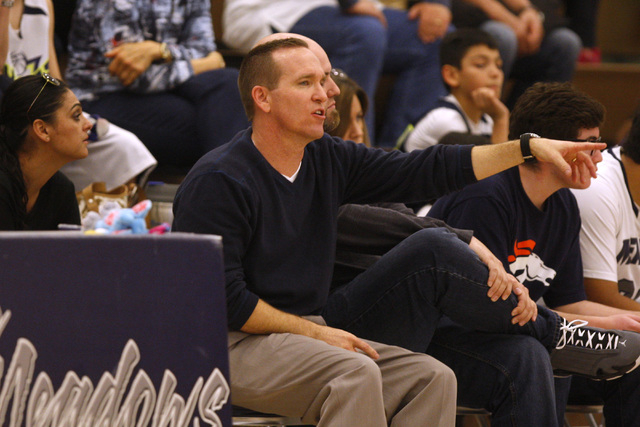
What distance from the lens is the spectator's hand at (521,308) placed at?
74.5 inches

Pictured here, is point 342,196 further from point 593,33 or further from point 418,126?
point 593,33

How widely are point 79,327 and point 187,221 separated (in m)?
0.41

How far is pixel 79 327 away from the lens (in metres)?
1.35

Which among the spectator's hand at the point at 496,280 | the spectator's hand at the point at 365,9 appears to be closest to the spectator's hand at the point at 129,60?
the spectator's hand at the point at 365,9

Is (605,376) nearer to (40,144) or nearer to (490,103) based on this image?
(490,103)

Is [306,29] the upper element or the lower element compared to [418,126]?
upper

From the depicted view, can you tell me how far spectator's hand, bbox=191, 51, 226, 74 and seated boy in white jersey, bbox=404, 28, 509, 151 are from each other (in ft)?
2.71

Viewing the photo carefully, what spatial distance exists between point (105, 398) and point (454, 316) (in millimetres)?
844

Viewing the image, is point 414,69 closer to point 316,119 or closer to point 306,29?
point 306,29

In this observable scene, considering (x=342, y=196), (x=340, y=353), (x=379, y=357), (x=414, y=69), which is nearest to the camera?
(x=340, y=353)

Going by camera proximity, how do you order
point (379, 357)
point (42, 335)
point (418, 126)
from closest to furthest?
point (42, 335), point (379, 357), point (418, 126)

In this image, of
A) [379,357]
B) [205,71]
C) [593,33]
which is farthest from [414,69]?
[379,357]

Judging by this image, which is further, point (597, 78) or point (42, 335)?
point (597, 78)

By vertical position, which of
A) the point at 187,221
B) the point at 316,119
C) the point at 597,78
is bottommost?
the point at 597,78
